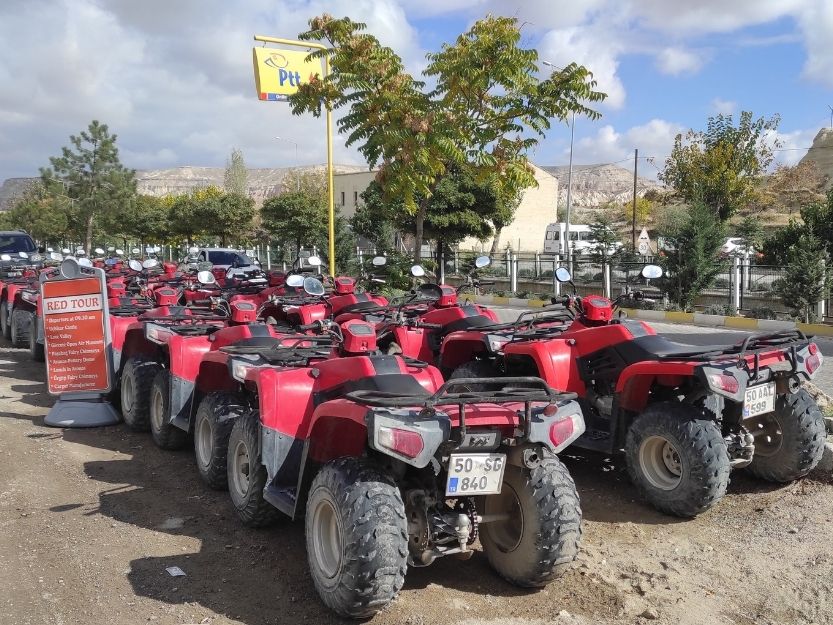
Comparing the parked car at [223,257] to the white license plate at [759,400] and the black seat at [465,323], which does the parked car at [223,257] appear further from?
the white license plate at [759,400]

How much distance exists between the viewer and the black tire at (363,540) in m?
3.28

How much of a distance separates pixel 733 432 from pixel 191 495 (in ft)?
12.3

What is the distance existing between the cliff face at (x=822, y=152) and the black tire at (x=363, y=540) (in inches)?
3206

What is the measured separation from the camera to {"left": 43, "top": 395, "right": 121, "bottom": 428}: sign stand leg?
7.44 meters

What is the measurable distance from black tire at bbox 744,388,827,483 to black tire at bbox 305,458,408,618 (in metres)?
3.16

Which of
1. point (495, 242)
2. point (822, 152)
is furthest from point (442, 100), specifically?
point (822, 152)

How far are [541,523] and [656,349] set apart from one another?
2091 mm

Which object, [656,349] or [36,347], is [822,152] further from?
[656,349]

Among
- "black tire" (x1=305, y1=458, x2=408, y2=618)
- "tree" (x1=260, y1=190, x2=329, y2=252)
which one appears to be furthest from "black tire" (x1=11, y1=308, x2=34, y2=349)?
"tree" (x1=260, y1=190, x2=329, y2=252)

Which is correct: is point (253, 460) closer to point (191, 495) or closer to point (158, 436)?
point (191, 495)

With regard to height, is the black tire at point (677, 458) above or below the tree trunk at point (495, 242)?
below

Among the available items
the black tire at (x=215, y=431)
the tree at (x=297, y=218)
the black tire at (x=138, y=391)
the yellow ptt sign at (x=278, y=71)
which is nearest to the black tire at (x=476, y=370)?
the black tire at (x=215, y=431)

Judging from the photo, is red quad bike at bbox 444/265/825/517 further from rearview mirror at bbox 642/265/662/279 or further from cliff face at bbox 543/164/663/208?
cliff face at bbox 543/164/663/208

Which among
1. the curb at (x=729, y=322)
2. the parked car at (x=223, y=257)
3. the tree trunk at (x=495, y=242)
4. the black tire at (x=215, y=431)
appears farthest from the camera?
the tree trunk at (x=495, y=242)
